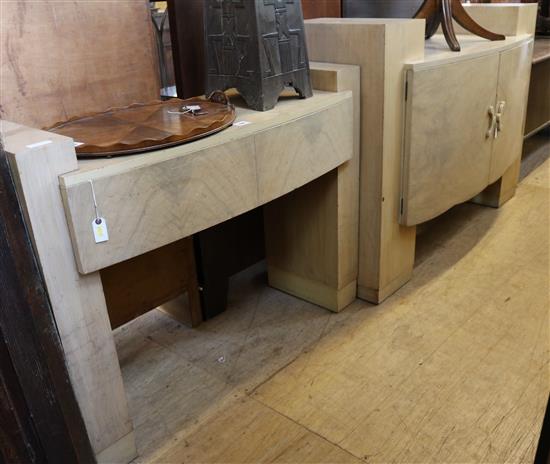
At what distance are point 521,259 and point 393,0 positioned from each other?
4.07ft

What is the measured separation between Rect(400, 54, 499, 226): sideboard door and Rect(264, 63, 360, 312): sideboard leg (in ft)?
0.59

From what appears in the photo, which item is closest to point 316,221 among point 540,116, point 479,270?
point 479,270

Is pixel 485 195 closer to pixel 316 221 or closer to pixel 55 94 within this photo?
pixel 316 221

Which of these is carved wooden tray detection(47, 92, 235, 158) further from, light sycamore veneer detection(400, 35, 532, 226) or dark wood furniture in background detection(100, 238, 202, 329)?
light sycamore veneer detection(400, 35, 532, 226)

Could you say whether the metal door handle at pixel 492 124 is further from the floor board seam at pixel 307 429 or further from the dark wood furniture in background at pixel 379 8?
the floor board seam at pixel 307 429

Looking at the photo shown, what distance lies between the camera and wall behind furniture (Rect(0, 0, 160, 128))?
1370mm

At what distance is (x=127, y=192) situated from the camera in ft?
3.77

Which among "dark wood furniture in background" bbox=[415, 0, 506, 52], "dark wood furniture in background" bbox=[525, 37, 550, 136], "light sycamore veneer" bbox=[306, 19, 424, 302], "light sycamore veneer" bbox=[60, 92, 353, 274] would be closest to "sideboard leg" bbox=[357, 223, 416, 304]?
"light sycamore veneer" bbox=[306, 19, 424, 302]

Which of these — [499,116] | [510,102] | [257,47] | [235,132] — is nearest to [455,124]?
[499,116]

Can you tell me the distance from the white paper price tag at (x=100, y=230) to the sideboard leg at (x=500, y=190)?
2110 mm

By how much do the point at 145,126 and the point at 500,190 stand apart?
1970 mm

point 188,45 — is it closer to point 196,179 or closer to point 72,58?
point 72,58

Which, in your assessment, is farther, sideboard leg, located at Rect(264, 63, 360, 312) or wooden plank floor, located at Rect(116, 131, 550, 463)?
sideboard leg, located at Rect(264, 63, 360, 312)

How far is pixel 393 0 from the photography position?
2.50m
